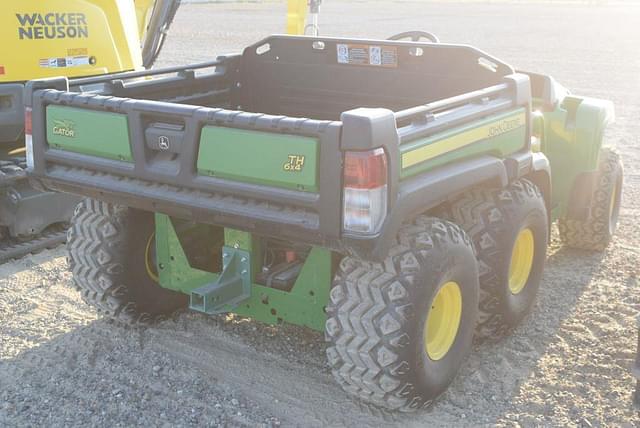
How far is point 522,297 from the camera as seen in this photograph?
185 inches

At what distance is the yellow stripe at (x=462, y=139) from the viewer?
3.51 meters

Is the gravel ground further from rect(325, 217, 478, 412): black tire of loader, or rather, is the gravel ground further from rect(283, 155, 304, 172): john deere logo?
rect(283, 155, 304, 172): john deere logo

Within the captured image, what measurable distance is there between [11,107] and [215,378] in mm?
2676

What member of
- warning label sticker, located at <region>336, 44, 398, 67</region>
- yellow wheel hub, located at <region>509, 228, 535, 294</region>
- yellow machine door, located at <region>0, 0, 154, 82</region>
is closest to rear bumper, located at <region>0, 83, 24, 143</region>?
yellow machine door, located at <region>0, 0, 154, 82</region>

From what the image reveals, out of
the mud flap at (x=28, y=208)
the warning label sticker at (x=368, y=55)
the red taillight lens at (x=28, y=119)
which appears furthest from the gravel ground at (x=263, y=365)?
the warning label sticker at (x=368, y=55)

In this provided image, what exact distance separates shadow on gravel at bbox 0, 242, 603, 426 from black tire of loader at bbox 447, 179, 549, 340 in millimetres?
190

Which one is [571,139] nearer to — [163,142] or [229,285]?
[229,285]

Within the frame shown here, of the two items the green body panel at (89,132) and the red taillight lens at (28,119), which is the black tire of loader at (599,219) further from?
the red taillight lens at (28,119)

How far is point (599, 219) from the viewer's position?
5914 millimetres

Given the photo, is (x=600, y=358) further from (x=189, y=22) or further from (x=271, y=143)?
(x=189, y=22)

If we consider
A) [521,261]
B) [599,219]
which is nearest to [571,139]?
[599,219]

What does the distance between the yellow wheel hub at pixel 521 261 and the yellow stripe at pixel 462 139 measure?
659 mm

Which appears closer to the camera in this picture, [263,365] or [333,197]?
[333,197]

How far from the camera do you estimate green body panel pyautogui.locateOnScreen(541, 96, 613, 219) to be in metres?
5.41
